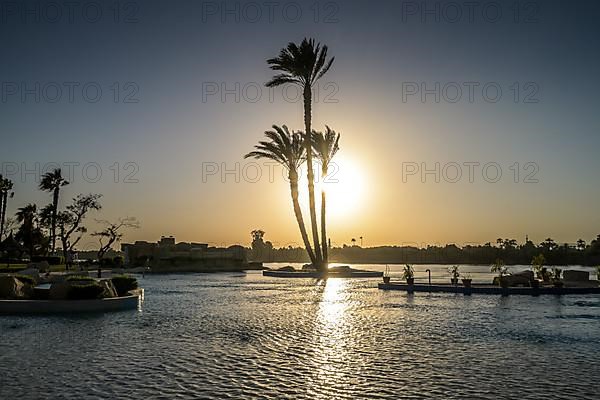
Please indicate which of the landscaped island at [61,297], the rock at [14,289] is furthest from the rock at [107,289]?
the rock at [14,289]

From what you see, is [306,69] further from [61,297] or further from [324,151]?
[61,297]

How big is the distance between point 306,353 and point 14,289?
1269cm

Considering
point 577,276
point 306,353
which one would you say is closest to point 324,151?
point 577,276

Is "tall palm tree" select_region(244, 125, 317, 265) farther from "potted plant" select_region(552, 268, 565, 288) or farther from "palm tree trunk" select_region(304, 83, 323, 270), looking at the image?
"potted plant" select_region(552, 268, 565, 288)

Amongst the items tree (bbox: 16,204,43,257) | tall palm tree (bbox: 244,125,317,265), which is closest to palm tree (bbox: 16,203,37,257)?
tree (bbox: 16,204,43,257)

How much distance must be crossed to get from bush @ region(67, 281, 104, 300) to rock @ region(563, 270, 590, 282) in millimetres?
25189

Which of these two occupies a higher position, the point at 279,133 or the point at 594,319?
the point at 279,133

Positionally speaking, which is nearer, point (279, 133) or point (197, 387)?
point (197, 387)

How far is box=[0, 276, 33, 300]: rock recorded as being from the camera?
62.8 ft

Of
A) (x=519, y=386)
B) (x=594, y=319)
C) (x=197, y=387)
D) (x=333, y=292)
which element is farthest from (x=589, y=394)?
(x=333, y=292)

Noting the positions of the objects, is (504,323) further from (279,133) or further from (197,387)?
(279,133)

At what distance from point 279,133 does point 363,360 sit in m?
34.6

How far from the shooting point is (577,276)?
103 ft

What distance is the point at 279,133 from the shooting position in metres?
44.2
